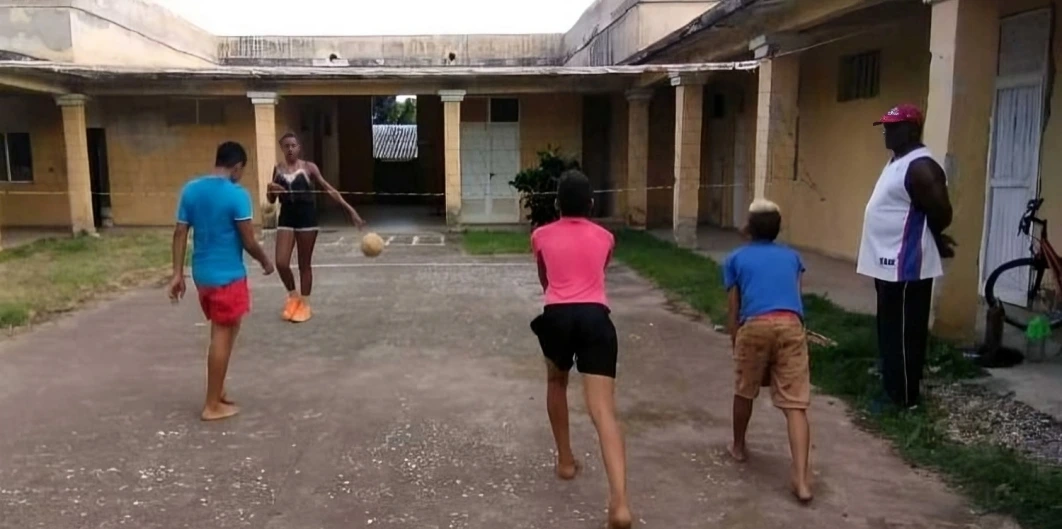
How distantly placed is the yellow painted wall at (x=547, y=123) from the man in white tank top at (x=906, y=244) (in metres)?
14.2

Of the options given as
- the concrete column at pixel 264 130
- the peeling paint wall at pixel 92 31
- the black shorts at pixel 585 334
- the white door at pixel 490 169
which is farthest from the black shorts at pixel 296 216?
the white door at pixel 490 169

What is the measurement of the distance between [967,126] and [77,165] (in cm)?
1589

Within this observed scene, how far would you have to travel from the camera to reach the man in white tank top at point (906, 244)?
199 inches

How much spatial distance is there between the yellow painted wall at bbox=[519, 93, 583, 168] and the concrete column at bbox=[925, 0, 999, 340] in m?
13.1

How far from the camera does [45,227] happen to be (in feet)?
61.5

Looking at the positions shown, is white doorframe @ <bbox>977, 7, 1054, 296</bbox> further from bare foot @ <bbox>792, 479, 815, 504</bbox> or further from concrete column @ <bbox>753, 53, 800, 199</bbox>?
bare foot @ <bbox>792, 479, 815, 504</bbox>

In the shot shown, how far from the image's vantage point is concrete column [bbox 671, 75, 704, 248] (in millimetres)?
14086

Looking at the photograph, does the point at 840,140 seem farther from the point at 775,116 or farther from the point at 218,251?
the point at 218,251

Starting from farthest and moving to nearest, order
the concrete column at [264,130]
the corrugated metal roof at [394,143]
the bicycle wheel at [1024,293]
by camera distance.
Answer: the corrugated metal roof at [394,143] → the concrete column at [264,130] → the bicycle wheel at [1024,293]

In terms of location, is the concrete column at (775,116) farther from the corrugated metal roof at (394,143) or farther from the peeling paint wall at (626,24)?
the corrugated metal roof at (394,143)

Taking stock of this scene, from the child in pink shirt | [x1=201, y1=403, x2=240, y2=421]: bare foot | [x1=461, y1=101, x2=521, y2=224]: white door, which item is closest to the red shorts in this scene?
[x1=201, y1=403, x2=240, y2=421]: bare foot

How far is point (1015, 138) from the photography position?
835 cm

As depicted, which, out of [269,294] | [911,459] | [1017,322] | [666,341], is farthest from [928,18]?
[269,294]

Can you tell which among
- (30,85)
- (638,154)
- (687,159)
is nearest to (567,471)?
(687,159)
